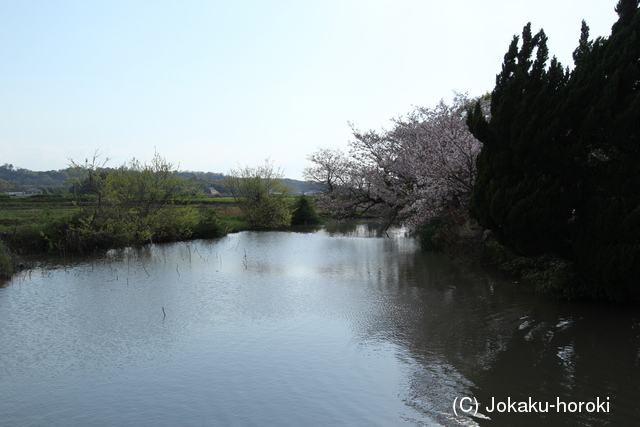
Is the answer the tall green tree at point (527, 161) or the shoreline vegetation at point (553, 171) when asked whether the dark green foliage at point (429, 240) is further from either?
the tall green tree at point (527, 161)

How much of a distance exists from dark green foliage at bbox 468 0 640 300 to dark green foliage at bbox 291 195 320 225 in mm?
24289

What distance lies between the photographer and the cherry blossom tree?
37.0ft

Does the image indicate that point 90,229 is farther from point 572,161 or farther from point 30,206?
point 30,206

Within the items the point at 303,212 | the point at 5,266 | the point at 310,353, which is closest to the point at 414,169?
the point at 310,353

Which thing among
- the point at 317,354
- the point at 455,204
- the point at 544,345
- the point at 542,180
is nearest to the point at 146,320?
the point at 317,354

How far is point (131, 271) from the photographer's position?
13438mm

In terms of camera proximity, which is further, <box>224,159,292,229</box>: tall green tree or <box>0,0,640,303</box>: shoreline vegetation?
<box>224,159,292,229</box>: tall green tree

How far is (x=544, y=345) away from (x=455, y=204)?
6550mm

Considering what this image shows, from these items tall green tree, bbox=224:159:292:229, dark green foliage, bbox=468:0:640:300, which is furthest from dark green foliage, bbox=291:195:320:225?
dark green foliage, bbox=468:0:640:300

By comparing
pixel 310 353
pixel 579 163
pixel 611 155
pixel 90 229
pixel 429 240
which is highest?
pixel 611 155

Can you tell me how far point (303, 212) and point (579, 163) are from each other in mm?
25515

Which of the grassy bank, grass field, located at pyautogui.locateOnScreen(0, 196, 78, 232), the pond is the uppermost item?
grass field, located at pyautogui.locateOnScreen(0, 196, 78, 232)

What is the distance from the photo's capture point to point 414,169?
1305 cm

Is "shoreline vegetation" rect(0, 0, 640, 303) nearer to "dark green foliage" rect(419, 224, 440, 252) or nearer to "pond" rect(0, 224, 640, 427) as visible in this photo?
"pond" rect(0, 224, 640, 427)
